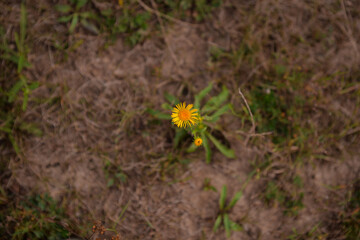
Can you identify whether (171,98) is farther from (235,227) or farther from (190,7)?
(235,227)

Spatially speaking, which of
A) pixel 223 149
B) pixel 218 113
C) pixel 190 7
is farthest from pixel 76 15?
pixel 223 149

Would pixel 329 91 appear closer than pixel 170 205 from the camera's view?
No

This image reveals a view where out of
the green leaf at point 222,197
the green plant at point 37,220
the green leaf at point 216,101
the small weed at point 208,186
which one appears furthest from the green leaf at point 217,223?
the green plant at point 37,220

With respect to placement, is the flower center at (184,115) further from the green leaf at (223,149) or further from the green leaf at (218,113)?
the green leaf at (223,149)

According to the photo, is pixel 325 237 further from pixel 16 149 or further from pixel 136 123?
pixel 16 149

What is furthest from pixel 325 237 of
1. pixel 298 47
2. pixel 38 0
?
pixel 38 0

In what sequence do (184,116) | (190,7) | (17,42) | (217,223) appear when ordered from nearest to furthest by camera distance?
(184,116), (217,223), (17,42), (190,7)
